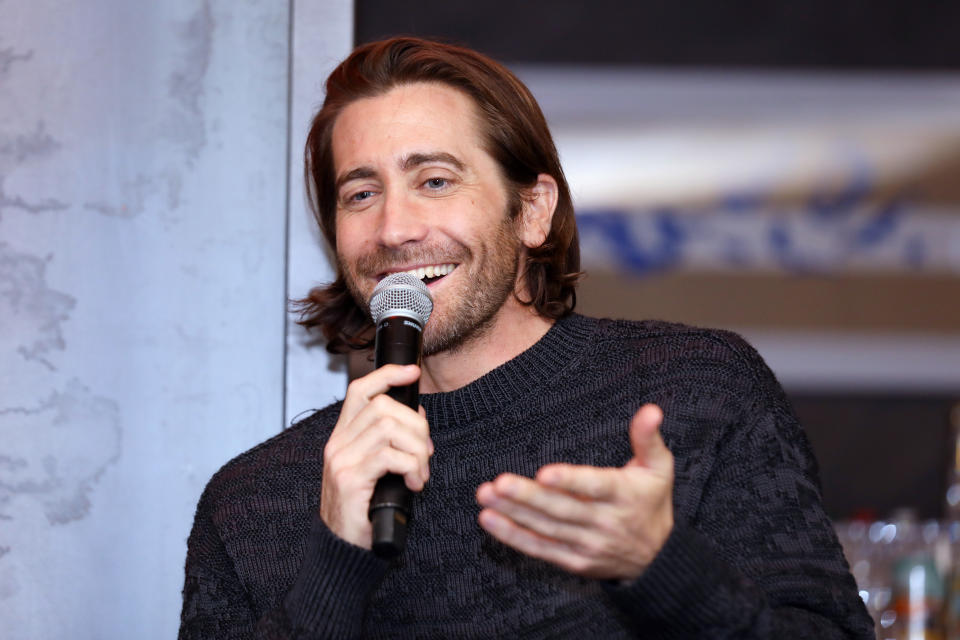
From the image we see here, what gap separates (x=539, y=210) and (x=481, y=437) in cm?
51

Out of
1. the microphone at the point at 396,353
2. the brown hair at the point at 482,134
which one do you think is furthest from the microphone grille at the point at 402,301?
the brown hair at the point at 482,134

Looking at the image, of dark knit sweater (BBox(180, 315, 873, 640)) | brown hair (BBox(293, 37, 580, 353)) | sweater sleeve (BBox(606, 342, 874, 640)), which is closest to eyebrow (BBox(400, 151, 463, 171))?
brown hair (BBox(293, 37, 580, 353))

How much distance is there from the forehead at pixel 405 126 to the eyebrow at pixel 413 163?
0.01 metres

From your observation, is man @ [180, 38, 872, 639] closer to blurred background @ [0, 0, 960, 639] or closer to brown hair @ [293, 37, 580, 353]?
brown hair @ [293, 37, 580, 353]

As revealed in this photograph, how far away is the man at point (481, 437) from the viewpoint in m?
1.18

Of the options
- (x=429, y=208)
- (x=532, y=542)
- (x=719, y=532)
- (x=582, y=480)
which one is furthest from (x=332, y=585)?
(x=429, y=208)

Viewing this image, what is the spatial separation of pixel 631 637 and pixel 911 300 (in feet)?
7.30

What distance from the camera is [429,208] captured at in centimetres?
169

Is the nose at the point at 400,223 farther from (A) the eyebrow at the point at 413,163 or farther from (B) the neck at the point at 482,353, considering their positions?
(B) the neck at the point at 482,353

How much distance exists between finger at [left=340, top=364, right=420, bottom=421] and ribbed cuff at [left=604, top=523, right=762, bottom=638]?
12.8 inches

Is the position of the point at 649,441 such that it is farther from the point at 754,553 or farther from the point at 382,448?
the point at 754,553

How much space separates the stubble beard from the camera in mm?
1669

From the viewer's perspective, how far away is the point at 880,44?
3.33 meters

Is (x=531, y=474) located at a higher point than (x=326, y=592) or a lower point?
higher
